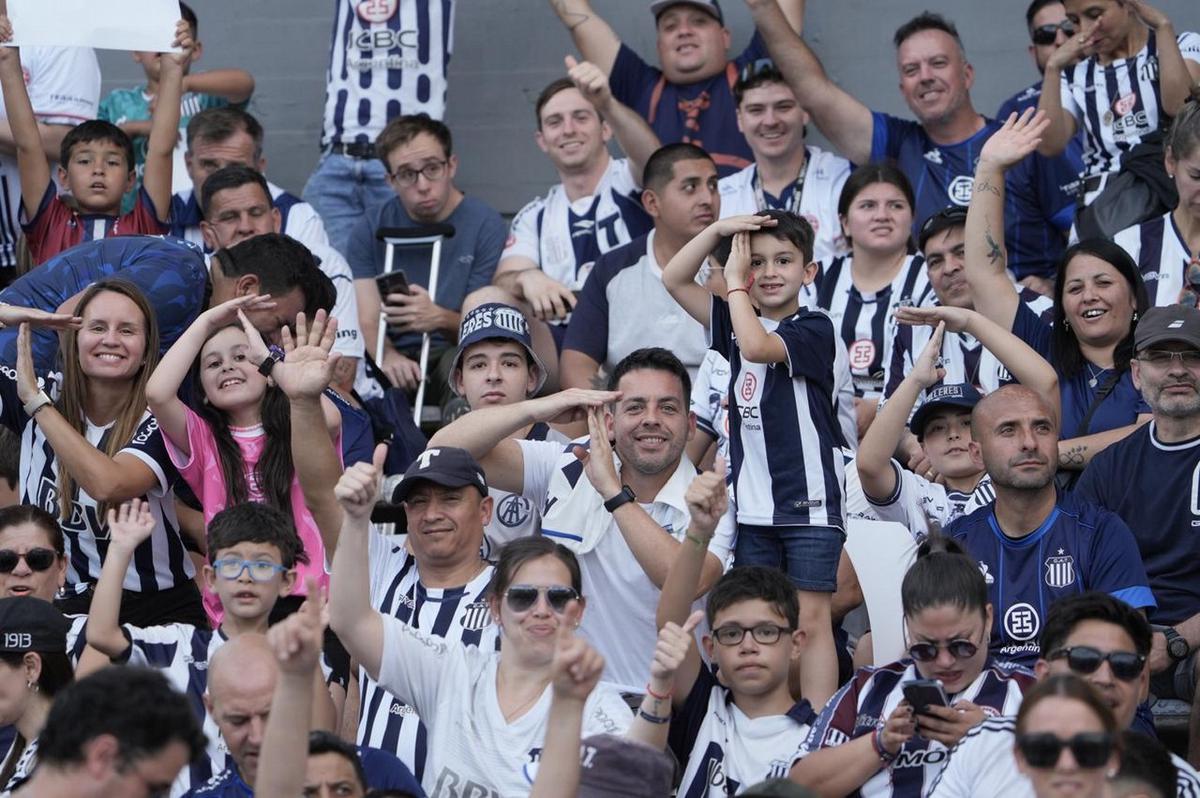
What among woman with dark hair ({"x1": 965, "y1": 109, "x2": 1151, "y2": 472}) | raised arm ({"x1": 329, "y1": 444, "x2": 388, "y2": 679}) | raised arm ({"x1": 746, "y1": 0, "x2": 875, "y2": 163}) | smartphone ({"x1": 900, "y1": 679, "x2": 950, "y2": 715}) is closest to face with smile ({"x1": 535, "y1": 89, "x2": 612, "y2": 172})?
raised arm ({"x1": 746, "y1": 0, "x2": 875, "y2": 163})

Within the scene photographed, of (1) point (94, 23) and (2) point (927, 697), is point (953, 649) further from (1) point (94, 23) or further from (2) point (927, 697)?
(1) point (94, 23)

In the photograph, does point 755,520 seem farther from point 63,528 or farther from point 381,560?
point 63,528

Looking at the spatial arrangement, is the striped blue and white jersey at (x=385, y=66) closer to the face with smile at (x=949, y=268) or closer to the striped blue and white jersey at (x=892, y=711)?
the face with smile at (x=949, y=268)

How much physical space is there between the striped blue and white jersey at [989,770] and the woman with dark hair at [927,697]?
0.12 metres

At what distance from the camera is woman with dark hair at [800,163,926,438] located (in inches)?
291

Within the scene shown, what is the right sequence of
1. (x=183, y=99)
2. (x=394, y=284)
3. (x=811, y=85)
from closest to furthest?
(x=394, y=284) < (x=811, y=85) < (x=183, y=99)

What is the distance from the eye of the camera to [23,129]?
26.2ft

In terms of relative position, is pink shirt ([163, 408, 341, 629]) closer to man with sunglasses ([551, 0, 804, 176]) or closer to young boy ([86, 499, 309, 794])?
young boy ([86, 499, 309, 794])

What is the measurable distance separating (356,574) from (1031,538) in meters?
2.09

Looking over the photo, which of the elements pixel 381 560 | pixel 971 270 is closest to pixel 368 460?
pixel 381 560

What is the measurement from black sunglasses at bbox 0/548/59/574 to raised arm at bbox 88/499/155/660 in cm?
46

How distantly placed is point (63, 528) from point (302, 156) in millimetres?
4294

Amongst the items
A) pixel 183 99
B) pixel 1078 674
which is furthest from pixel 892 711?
pixel 183 99

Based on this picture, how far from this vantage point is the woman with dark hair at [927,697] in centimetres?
493
